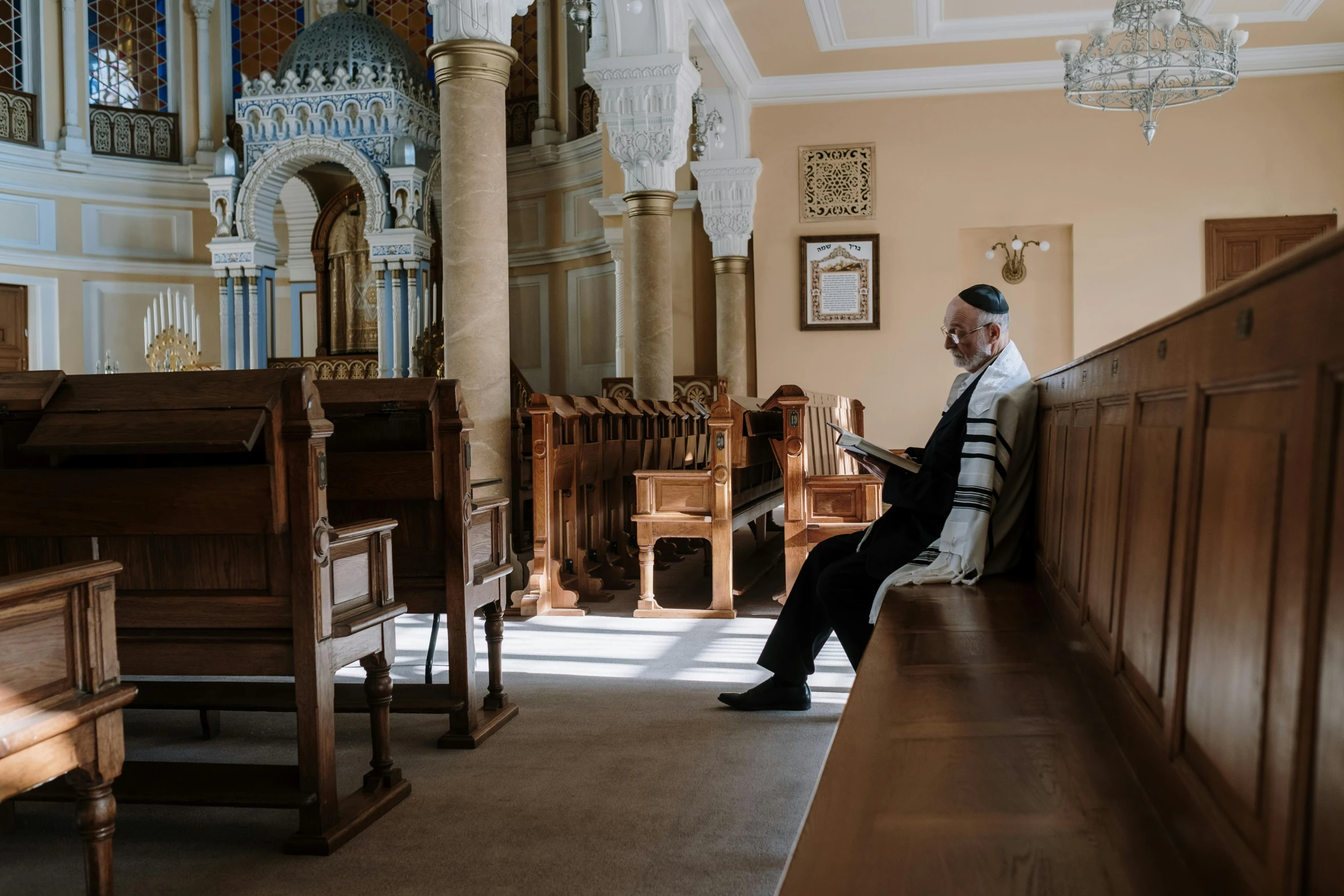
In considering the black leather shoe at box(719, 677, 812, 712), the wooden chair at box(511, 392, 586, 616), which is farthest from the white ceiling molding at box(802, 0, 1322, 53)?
the black leather shoe at box(719, 677, 812, 712)

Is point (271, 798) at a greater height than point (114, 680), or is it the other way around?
point (114, 680)

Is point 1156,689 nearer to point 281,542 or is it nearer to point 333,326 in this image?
point 281,542

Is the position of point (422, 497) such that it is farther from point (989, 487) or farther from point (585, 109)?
point (585, 109)

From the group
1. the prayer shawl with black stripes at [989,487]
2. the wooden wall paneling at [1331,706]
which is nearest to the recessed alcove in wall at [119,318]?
the prayer shawl with black stripes at [989,487]

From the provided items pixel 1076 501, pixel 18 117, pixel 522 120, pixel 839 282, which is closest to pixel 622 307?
pixel 839 282

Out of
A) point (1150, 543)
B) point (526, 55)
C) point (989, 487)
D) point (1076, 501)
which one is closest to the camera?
point (1150, 543)

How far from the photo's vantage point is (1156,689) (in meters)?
1.52

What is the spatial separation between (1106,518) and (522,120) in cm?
1343

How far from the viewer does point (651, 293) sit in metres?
9.62

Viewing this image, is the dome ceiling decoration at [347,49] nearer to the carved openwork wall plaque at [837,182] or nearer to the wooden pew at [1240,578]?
the carved openwork wall plaque at [837,182]

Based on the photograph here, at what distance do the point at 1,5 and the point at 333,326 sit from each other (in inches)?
219

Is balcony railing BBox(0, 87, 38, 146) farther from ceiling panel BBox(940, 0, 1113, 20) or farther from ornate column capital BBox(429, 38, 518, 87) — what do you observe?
ceiling panel BBox(940, 0, 1113, 20)

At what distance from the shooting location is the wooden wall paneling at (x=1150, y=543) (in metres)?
1.49

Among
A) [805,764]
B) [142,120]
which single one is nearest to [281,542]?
[805,764]
